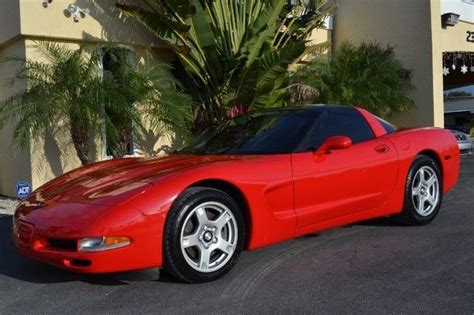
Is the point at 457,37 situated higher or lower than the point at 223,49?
higher

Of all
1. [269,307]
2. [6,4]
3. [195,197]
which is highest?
[6,4]

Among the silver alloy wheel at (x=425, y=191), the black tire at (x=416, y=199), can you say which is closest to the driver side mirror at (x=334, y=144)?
the black tire at (x=416, y=199)

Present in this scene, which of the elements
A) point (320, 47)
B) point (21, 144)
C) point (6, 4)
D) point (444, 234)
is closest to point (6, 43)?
point (6, 4)

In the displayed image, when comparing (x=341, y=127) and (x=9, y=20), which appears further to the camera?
Result: (x=9, y=20)

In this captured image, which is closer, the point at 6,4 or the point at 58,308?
the point at 58,308

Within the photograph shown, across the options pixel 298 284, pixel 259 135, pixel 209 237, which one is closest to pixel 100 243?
pixel 209 237

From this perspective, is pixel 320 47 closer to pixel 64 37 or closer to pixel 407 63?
pixel 407 63

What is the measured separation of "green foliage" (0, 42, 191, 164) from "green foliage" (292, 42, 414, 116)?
406 centimetres

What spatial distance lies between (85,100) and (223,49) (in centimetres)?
291

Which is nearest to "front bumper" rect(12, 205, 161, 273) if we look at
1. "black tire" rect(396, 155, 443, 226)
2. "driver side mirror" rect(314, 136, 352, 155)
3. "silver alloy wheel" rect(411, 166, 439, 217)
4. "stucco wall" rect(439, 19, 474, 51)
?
"driver side mirror" rect(314, 136, 352, 155)

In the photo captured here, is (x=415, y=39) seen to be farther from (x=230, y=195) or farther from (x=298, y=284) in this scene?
(x=298, y=284)

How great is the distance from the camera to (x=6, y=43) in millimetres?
9508

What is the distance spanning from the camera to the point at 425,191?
6.16 m

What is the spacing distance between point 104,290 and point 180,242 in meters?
0.69
